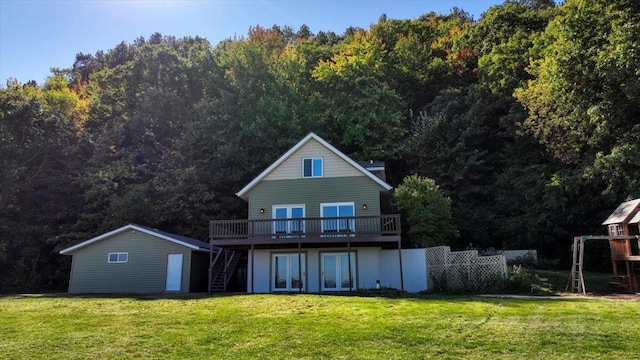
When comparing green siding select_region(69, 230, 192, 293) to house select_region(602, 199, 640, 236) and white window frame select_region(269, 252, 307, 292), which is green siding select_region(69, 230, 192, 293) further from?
house select_region(602, 199, 640, 236)

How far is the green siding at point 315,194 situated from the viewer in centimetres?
2133

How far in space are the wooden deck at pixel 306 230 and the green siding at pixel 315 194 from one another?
2.73ft

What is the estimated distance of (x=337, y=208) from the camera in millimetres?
21422

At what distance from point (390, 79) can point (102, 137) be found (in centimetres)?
2295

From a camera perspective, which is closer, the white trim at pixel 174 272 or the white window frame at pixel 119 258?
the white trim at pixel 174 272

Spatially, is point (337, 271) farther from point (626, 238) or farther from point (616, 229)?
point (616, 229)

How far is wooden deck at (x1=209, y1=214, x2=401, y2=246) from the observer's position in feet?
62.7

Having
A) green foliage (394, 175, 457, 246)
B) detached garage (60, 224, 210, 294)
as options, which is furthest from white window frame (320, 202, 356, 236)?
detached garage (60, 224, 210, 294)

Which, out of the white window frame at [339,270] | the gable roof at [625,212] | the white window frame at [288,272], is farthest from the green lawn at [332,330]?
the white window frame at [288,272]

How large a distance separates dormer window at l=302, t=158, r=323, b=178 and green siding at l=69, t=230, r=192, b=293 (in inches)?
266

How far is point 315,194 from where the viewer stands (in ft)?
71.2

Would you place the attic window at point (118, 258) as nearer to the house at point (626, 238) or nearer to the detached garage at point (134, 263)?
the detached garage at point (134, 263)

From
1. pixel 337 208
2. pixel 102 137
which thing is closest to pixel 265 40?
pixel 102 137

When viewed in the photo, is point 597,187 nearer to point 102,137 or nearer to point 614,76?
point 614,76
